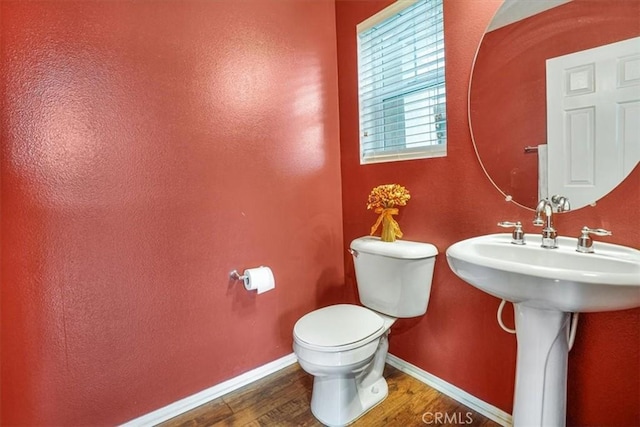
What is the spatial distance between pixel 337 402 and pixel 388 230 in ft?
2.72

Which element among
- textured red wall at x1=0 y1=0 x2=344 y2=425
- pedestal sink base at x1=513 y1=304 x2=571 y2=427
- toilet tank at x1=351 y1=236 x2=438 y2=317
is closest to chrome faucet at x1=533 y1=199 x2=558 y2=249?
pedestal sink base at x1=513 y1=304 x2=571 y2=427

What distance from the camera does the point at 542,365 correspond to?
1012 mm

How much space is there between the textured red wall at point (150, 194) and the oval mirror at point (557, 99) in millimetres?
981

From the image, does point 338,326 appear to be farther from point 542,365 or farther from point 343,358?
point 542,365

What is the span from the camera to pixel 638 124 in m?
0.99

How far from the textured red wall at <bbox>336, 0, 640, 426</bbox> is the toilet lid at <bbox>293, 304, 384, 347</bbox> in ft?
1.25

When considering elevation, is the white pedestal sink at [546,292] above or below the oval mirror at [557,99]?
below

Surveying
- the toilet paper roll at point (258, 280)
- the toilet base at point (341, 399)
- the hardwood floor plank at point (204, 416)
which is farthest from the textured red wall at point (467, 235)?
the hardwood floor plank at point (204, 416)

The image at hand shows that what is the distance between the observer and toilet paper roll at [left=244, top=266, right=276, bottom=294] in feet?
5.12

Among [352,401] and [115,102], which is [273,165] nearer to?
[115,102]

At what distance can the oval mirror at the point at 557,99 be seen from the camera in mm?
→ 1017

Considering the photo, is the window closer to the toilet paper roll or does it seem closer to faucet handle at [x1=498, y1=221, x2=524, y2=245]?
faucet handle at [x1=498, y1=221, x2=524, y2=245]

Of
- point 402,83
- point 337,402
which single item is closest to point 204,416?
point 337,402

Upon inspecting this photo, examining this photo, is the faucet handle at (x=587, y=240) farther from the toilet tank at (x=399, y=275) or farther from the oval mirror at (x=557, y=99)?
the toilet tank at (x=399, y=275)
